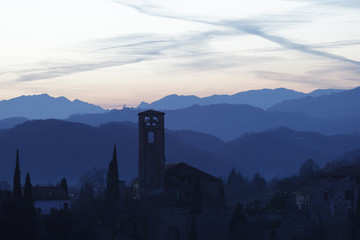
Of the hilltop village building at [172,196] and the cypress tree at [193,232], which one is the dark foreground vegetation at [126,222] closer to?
the cypress tree at [193,232]

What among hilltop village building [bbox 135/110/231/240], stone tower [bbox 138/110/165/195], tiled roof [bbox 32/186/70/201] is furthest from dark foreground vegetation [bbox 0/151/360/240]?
tiled roof [bbox 32/186/70/201]

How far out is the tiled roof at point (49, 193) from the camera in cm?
8488

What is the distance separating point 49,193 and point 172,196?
14929mm

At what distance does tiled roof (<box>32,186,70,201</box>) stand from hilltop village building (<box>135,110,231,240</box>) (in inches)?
332

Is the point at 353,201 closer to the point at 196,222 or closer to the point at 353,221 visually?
the point at 353,221

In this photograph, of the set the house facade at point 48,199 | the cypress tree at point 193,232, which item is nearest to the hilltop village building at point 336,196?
the cypress tree at point 193,232

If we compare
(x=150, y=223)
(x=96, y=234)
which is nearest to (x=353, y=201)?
(x=150, y=223)

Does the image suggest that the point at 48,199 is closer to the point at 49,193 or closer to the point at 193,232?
the point at 49,193

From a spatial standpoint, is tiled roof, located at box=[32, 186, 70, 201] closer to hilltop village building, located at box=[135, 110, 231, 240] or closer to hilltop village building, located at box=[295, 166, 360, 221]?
hilltop village building, located at box=[135, 110, 231, 240]

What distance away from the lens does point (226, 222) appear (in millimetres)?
71375

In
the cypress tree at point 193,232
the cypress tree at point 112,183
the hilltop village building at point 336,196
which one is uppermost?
the cypress tree at point 112,183

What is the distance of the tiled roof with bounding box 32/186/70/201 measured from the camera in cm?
8488

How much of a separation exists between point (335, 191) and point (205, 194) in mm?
12669

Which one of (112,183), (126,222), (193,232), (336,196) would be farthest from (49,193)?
(336,196)
